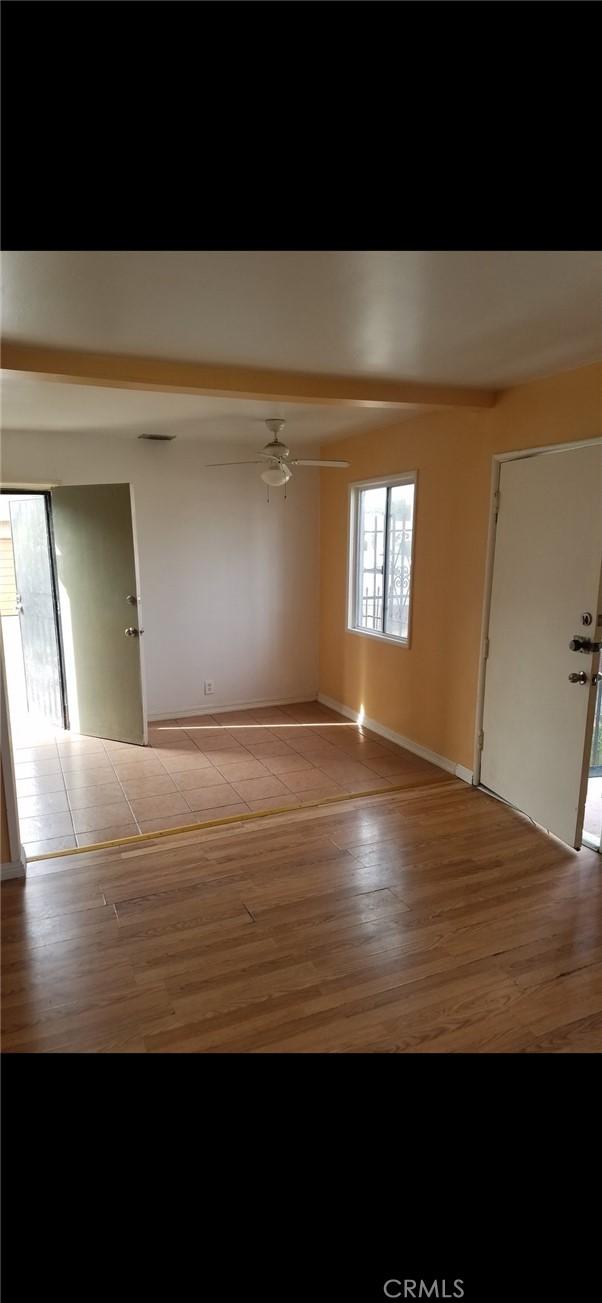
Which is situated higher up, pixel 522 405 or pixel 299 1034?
pixel 522 405

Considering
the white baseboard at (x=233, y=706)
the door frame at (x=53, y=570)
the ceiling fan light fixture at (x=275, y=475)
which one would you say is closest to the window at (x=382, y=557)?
the ceiling fan light fixture at (x=275, y=475)

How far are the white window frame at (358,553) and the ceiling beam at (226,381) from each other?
87 cm

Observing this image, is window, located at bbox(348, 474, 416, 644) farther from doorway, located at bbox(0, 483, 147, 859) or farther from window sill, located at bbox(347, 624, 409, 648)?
doorway, located at bbox(0, 483, 147, 859)

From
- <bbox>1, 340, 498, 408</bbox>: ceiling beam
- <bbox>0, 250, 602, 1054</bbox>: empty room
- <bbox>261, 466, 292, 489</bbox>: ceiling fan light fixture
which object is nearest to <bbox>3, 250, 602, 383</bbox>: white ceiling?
<bbox>0, 250, 602, 1054</bbox>: empty room

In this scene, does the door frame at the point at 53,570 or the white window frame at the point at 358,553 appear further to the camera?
the door frame at the point at 53,570

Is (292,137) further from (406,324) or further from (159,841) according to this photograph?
(159,841)

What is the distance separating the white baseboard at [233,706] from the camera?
5.44 metres

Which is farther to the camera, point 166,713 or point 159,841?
point 166,713

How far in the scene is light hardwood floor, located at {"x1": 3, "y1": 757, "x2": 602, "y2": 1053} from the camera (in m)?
1.94

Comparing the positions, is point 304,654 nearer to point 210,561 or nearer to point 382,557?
point 210,561

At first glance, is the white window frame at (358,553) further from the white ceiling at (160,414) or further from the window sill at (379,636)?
the white ceiling at (160,414)
